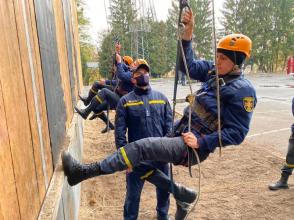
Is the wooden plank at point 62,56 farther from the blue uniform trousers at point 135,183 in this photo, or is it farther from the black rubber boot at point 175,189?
the black rubber boot at point 175,189

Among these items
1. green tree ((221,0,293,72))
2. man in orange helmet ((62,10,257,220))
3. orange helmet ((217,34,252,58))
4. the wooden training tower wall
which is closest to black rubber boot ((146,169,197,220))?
man in orange helmet ((62,10,257,220))

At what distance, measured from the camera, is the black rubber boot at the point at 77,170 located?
10.4 feet

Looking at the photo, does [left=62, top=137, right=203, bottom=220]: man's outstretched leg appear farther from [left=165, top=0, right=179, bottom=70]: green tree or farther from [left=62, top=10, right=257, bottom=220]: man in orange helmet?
[left=165, top=0, right=179, bottom=70]: green tree

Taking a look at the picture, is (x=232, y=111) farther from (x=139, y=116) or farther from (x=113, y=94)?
(x=113, y=94)

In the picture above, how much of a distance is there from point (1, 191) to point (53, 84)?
224cm

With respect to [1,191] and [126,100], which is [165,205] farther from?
[1,191]

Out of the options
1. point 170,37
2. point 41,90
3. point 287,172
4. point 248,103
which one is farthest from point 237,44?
point 170,37

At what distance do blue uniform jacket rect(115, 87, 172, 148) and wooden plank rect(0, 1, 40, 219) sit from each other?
5.42 feet

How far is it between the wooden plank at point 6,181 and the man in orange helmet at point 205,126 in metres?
1.27

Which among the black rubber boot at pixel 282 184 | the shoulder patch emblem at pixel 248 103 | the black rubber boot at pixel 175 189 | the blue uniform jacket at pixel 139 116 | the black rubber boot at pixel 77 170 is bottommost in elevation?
the black rubber boot at pixel 282 184

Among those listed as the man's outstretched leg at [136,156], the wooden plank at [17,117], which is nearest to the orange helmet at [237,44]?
the man's outstretched leg at [136,156]

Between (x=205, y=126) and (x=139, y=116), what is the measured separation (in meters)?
1.00

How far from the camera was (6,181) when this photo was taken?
183 cm

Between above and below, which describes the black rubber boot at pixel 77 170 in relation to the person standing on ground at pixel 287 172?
above
